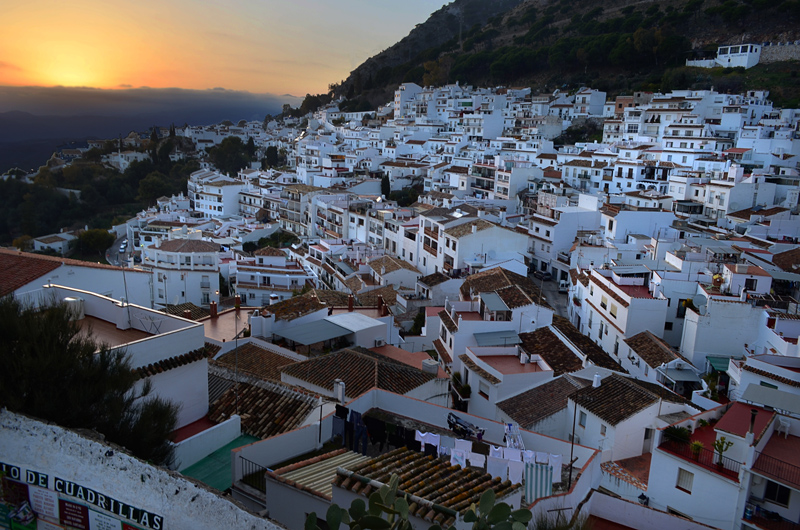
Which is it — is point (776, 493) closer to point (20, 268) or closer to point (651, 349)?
point (651, 349)

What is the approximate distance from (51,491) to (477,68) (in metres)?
79.2

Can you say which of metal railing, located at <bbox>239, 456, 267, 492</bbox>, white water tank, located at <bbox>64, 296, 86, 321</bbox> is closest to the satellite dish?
metal railing, located at <bbox>239, 456, 267, 492</bbox>

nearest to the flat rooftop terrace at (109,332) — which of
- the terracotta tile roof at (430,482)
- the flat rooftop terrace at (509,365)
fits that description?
the terracotta tile roof at (430,482)

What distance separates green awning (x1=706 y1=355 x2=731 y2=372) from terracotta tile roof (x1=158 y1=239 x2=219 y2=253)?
21.0 m

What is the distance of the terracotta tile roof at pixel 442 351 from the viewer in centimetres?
1841

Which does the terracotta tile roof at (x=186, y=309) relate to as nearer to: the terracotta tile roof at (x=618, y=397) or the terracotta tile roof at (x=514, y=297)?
the terracotta tile roof at (x=514, y=297)

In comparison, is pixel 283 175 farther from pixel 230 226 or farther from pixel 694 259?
pixel 694 259

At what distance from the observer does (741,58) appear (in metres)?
56.0

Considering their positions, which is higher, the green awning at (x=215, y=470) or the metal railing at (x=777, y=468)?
the green awning at (x=215, y=470)

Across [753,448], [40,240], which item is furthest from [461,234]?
[40,240]

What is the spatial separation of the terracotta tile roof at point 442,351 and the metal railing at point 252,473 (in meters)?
11.9

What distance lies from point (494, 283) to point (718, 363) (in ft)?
24.3

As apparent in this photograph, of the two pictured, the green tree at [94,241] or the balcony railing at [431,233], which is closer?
the balcony railing at [431,233]

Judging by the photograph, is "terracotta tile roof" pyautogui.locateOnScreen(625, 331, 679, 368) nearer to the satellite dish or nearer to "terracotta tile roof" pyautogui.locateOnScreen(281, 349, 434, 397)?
the satellite dish
